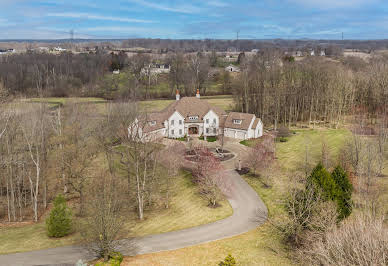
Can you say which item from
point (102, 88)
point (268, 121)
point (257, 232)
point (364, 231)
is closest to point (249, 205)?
point (257, 232)

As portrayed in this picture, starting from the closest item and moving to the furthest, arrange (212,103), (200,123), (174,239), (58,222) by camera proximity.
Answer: (174,239)
(58,222)
(200,123)
(212,103)

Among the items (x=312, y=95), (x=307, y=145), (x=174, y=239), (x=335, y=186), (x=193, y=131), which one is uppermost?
(x=312, y=95)

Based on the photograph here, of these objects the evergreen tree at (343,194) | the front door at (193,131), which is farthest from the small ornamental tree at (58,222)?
the front door at (193,131)

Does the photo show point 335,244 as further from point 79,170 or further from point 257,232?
point 79,170

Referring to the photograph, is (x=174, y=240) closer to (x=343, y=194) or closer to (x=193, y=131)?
(x=343, y=194)

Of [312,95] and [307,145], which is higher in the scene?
[312,95]

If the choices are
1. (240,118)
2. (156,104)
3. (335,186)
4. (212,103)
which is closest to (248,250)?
(335,186)

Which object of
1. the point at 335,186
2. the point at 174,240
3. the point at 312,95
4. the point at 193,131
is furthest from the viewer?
the point at 312,95
